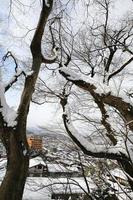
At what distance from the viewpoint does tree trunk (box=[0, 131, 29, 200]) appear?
684 cm

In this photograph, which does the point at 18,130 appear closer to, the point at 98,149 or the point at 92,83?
the point at 92,83

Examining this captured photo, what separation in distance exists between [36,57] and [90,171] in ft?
12.0

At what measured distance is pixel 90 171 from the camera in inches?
192

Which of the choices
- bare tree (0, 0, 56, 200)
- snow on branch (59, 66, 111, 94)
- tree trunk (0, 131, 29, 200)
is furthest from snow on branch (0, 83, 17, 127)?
snow on branch (59, 66, 111, 94)

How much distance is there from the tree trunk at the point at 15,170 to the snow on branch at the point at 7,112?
226mm

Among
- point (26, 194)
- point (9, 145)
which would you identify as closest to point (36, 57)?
point (9, 145)

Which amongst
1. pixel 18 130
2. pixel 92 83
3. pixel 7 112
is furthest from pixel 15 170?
pixel 92 83

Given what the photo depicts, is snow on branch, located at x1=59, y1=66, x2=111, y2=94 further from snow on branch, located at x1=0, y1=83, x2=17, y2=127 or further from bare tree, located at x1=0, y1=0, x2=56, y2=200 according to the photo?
snow on branch, located at x1=0, y1=83, x2=17, y2=127

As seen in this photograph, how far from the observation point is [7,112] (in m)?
7.32

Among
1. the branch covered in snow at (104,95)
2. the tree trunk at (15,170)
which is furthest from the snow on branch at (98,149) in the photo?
the tree trunk at (15,170)

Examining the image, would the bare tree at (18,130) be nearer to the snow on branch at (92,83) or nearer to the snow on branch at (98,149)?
the snow on branch at (92,83)

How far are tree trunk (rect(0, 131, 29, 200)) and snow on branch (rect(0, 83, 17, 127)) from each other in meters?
0.23

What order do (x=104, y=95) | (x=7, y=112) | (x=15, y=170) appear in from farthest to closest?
1. (x=7, y=112)
2. (x=15, y=170)
3. (x=104, y=95)

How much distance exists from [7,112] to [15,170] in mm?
1320
